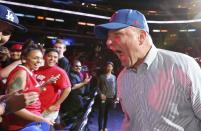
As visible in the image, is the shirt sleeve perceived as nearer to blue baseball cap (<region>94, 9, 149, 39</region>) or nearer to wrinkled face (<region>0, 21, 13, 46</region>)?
blue baseball cap (<region>94, 9, 149, 39</region>)

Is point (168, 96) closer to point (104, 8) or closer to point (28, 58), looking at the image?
point (28, 58)

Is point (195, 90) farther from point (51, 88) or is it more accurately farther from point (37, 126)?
point (51, 88)

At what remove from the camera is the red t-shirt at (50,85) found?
4820 mm

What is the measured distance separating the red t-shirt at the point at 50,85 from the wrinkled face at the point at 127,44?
2718mm

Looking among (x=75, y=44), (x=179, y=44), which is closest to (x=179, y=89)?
(x=75, y=44)

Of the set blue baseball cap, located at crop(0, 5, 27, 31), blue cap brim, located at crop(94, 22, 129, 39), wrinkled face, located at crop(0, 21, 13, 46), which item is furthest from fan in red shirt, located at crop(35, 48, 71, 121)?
blue cap brim, located at crop(94, 22, 129, 39)

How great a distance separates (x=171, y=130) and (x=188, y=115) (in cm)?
14

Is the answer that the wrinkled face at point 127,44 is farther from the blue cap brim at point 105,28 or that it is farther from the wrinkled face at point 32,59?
the wrinkled face at point 32,59

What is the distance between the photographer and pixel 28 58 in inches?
160

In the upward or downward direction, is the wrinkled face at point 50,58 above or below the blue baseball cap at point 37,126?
above

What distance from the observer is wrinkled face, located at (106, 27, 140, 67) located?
2.22 m

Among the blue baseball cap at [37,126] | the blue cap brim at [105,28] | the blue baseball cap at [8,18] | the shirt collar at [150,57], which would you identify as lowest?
the blue baseball cap at [37,126]

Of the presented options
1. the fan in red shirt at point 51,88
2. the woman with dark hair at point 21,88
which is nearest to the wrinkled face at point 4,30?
the woman with dark hair at point 21,88

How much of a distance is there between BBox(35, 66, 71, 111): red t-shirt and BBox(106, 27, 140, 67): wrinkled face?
2.72m
